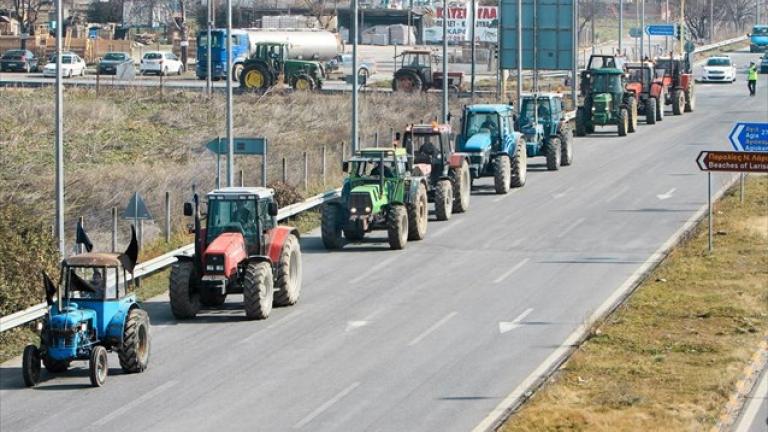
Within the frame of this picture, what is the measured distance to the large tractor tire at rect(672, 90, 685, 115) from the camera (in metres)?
71.8

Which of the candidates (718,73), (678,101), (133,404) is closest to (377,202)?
(133,404)

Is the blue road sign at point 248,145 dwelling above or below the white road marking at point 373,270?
above

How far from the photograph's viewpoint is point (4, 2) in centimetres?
12506

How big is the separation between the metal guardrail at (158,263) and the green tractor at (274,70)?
4032cm

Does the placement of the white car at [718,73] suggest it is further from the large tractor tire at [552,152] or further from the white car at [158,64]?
the large tractor tire at [552,152]

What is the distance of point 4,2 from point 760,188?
284 feet

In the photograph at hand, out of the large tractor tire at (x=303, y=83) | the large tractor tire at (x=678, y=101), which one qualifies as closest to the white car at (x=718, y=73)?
the large tractor tire at (x=678, y=101)

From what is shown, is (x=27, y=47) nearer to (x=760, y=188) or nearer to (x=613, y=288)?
(x=760, y=188)

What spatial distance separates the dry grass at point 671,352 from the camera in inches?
894

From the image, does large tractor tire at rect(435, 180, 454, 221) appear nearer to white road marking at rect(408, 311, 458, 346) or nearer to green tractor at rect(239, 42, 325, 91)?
white road marking at rect(408, 311, 458, 346)

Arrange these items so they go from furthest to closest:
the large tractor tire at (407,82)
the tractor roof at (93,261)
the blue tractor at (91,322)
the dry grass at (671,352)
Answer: the large tractor tire at (407,82), the tractor roof at (93,261), the blue tractor at (91,322), the dry grass at (671,352)

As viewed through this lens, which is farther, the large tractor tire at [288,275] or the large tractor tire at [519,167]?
the large tractor tire at [519,167]

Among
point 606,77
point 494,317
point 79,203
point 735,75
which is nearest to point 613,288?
point 494,317

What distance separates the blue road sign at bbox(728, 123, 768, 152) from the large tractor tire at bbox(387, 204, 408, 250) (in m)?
8.41
